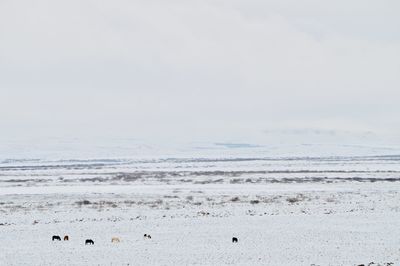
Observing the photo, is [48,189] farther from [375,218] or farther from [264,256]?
[264,256]

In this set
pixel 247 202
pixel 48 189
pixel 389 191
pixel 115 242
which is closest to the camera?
pixel 115 242

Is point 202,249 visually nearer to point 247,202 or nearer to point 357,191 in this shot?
point 247,202

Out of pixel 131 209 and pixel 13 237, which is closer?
pixel 13 237

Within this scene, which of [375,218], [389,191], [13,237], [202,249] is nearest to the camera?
[202,249]

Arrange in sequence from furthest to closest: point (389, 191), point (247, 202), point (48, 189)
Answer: point (48, 189) < point (389, 191) < point (247, 202)

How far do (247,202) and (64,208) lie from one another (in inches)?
390

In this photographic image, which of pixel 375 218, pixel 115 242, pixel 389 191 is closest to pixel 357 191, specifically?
pixel 389 191

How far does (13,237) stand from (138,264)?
306 inches

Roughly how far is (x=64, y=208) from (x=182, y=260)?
17.4 m

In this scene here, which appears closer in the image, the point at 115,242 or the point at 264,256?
the point at 264,256

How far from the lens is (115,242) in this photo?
22312 millimetres

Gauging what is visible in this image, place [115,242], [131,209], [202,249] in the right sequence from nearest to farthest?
[202,249], [115,242], [131,209]

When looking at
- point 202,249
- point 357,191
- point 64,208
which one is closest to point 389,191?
point 357,191

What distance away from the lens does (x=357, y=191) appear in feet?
145
